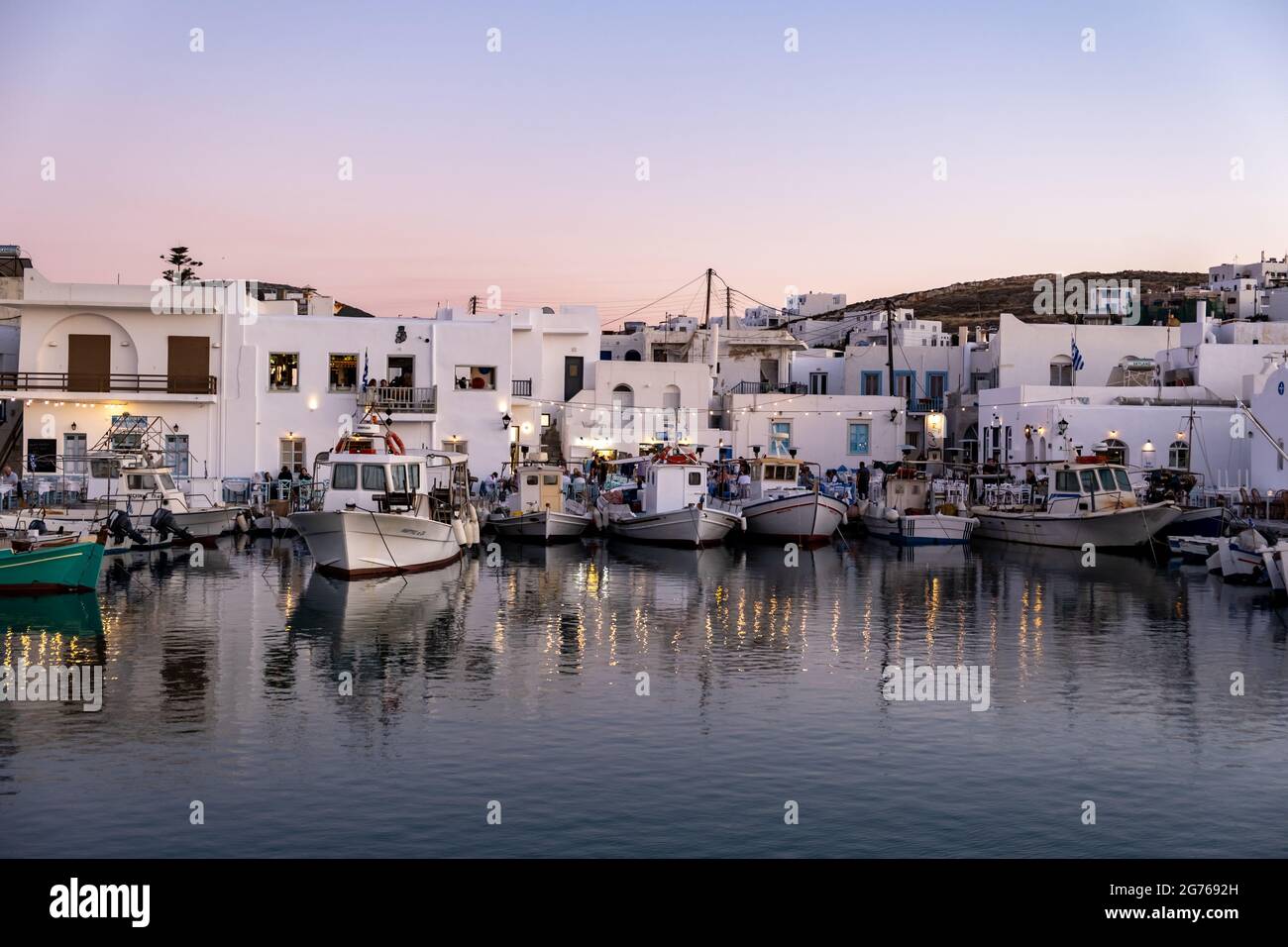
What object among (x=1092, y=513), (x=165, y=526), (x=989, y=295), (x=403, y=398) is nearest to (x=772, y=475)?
(x=1092, y=513)

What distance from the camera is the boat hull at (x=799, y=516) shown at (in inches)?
1692

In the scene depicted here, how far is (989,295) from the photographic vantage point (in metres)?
164

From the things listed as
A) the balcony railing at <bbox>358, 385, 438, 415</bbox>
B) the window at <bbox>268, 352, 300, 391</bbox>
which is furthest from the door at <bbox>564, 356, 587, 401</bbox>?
the window at <bbox>268, 352, 300, 391</bbox>

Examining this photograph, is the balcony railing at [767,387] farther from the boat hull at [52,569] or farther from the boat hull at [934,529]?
the boat hull at [52,569]

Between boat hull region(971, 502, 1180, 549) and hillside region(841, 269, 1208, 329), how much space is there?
99.6m

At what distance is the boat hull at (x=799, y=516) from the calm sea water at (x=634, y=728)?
44.1 feet

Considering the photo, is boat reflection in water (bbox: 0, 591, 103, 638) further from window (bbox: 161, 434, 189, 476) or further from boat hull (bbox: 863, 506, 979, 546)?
boat hull (bbox: 863, 506, 979, 546)

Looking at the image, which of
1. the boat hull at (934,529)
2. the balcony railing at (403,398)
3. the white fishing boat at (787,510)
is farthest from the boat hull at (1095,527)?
the balcony railing at (403,398)

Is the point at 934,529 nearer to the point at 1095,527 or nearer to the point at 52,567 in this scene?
the point at 1095,527

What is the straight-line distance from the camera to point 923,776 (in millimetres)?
14406
